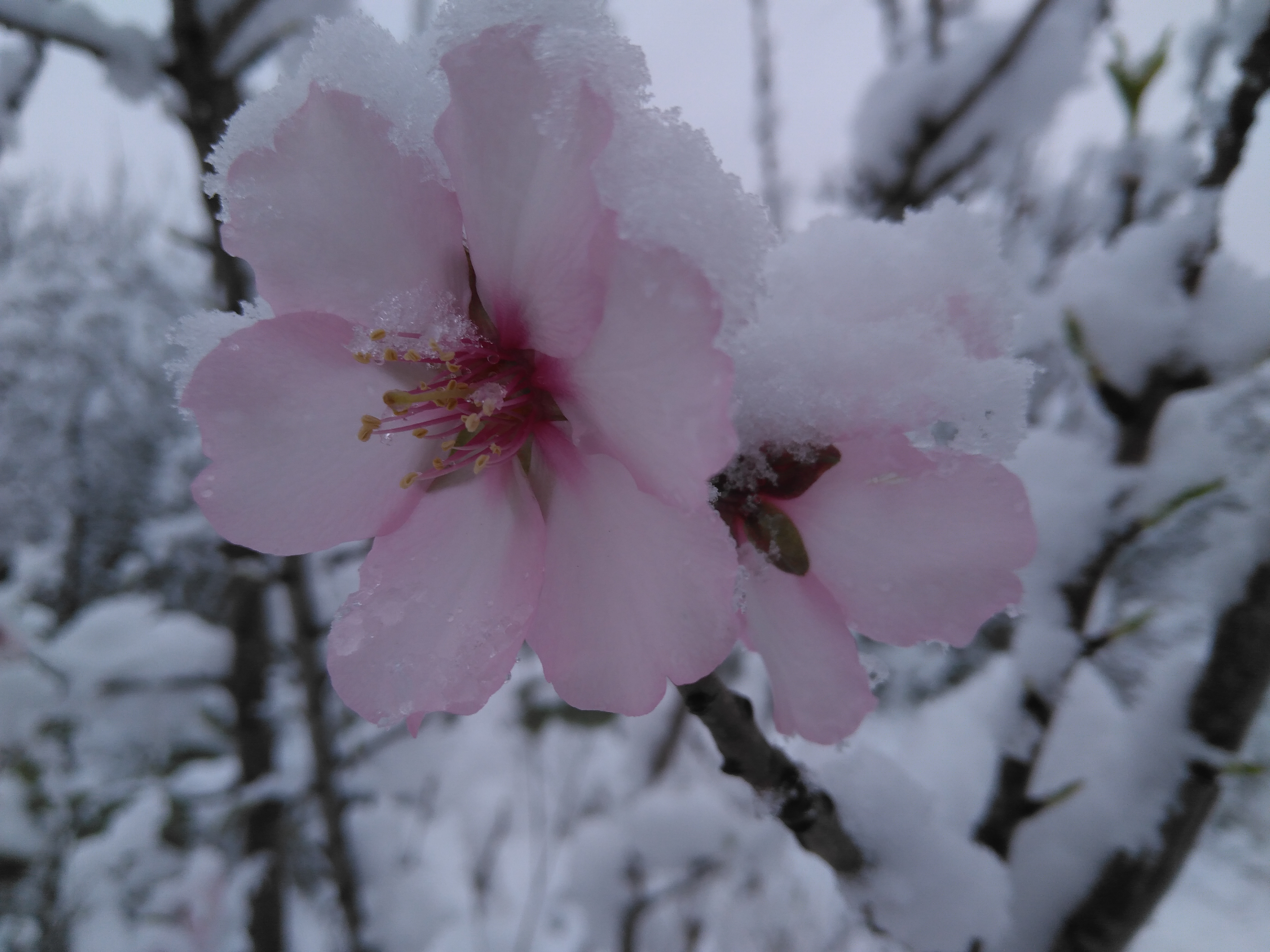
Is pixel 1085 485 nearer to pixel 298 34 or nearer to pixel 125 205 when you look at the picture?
pixel 298 34

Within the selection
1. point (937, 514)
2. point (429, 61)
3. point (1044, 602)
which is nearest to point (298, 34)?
point (429, 61)

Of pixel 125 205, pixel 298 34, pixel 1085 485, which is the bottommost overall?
pixel 1085 485

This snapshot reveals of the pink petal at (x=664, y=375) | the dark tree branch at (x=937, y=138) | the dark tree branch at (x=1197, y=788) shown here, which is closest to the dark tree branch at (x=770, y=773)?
the pink petal at (x=664, y=375)

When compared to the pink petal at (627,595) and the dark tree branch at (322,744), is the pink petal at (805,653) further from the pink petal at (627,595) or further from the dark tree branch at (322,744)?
the dark tree branch at (322,744)

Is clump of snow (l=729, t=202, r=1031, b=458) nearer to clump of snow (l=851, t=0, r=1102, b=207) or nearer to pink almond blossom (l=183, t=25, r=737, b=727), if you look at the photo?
pink almond blossom (l=183, t=25, r=737, b=727)

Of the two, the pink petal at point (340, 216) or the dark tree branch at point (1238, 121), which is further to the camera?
the dark tree branch at point (1238, 121)


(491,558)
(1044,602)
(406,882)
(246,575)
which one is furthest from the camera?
(406,882)
